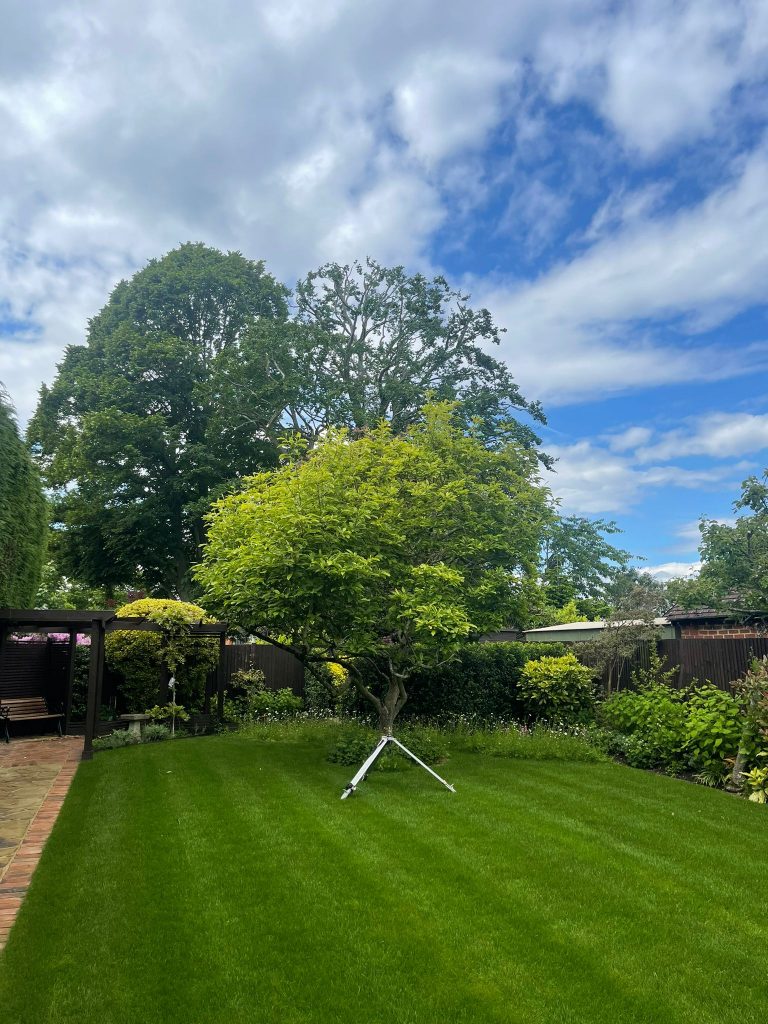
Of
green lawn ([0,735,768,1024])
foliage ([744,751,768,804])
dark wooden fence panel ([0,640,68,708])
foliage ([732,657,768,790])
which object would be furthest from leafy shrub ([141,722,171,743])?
foliage ([744,751,768,804])

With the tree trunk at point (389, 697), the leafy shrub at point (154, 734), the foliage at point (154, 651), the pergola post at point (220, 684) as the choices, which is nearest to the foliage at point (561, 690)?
the tree trunk at point (389, 697)

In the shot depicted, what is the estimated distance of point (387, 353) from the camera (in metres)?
24.2

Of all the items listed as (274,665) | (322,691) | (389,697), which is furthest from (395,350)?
(389,697)

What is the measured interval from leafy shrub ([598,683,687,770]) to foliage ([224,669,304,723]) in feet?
22.5

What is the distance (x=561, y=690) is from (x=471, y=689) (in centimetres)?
168

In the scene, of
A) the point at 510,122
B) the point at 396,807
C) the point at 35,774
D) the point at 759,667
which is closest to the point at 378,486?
the point at 396,807

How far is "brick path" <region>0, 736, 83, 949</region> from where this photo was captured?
4.92 metres

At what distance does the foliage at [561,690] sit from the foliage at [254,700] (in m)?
5.29

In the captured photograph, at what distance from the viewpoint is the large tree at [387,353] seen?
22.7 metres

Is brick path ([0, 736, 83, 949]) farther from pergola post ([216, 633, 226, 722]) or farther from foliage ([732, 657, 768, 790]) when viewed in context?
foliage ([732, 657, 768, 790])

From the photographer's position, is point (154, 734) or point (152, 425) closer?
point (154, 734)

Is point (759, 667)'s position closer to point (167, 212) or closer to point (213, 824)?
point (213, 824)

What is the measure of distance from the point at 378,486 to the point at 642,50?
6.84 metres

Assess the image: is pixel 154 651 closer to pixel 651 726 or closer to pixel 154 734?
pixel 154 734
